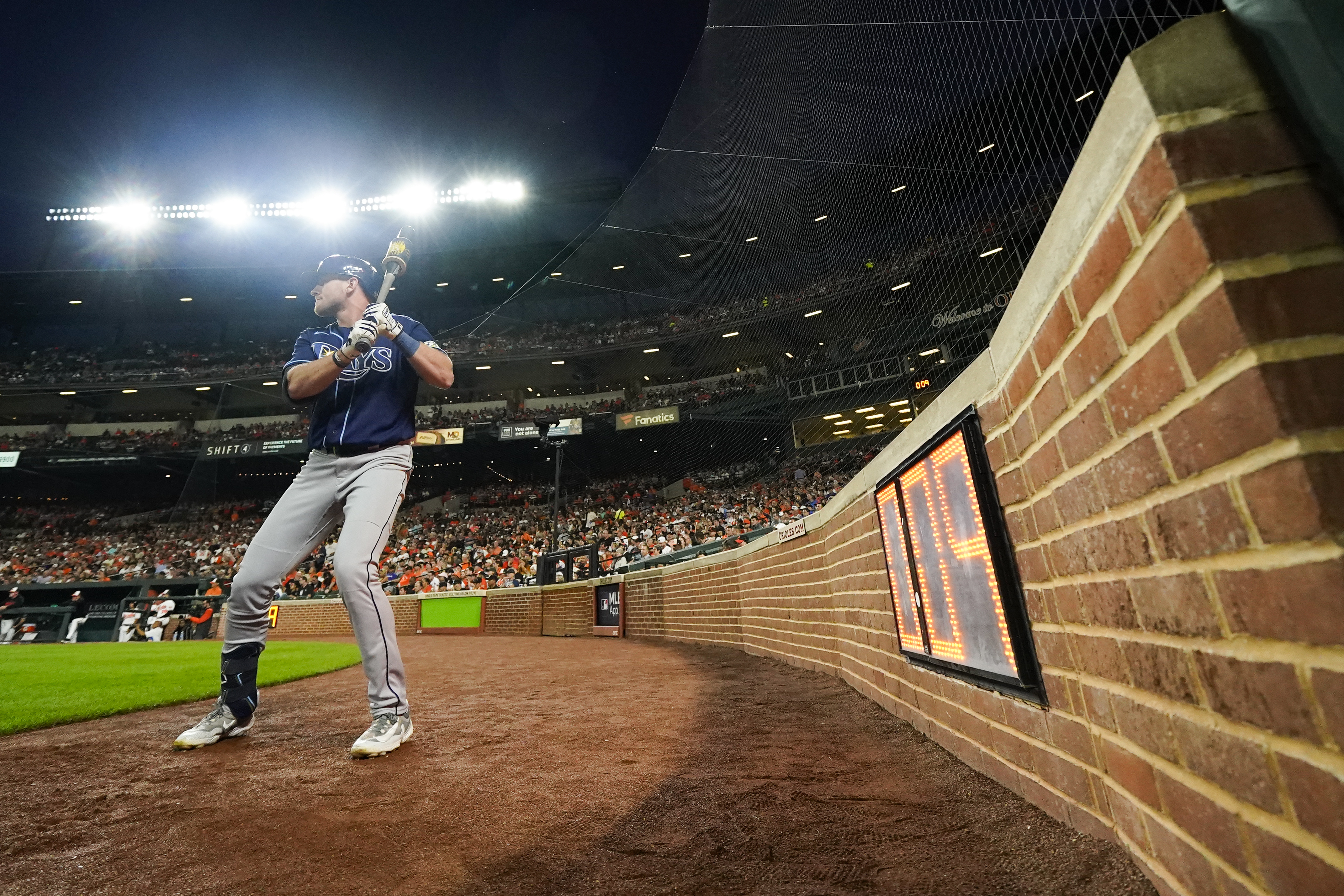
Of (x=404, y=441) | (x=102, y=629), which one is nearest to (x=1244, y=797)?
(x=404, y=441)

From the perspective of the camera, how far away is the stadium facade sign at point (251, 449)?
25734 millimetres

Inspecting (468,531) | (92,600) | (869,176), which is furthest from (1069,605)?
(92,600)

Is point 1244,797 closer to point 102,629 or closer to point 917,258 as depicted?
point 917,258

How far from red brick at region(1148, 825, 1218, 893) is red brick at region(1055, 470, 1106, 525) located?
54 centimetres

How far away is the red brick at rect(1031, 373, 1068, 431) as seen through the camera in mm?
1186

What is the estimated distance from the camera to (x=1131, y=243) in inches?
35.8

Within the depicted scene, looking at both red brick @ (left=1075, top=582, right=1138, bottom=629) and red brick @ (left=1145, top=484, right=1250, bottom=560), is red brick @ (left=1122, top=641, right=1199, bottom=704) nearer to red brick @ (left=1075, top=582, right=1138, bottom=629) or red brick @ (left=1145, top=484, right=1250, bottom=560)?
red brick @ (left=1075, top=582, right=1138, bottom=629)

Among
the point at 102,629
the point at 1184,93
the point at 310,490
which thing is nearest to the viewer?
the point at 1184,93

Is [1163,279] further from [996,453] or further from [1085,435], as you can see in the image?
[996,453]

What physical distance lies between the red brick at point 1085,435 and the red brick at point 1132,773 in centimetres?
55

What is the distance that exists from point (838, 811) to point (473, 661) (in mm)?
6255

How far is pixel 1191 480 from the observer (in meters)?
0.83

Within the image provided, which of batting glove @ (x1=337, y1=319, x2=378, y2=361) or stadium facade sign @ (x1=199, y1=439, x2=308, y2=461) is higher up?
stadium facade sign @ (x1=199, y1=439, x2=308, y2=461)

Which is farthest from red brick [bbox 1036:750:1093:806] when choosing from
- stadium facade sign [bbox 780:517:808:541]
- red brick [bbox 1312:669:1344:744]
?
stadium facade sign [bbox 780:517:808:541]
